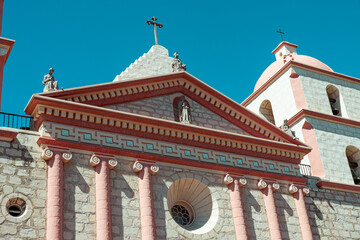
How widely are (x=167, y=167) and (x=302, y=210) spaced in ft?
16.8

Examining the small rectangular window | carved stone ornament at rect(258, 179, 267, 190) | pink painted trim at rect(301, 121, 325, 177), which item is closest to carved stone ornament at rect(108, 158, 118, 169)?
the small rectangular window

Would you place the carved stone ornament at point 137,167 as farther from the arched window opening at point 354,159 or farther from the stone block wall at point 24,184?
the arched window opening at point 354,159

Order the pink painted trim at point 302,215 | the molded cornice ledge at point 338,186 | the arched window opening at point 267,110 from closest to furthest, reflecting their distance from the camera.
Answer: the pink painted trim at point 302,215 → the molded cornice ledge at point 338,186 → the arched window opening at point 267,110

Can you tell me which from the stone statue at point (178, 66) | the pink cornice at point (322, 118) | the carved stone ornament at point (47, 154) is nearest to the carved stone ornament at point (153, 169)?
the carved stone ornament at point (47, 154)

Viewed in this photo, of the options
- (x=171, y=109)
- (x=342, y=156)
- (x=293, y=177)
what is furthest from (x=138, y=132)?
(x=342, y=156)

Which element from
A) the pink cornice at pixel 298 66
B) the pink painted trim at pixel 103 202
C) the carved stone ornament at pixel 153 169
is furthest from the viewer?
the pink cornice at pixel 298 66

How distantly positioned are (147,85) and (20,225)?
20.6ft

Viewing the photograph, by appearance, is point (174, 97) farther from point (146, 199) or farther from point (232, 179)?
point (146, 199)

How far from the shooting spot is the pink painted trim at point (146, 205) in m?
14.2

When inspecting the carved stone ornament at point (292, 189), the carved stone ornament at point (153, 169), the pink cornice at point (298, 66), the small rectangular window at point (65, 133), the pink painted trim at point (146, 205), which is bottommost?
the pink painted trim at point (146, 205)

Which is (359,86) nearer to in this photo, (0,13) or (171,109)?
(171,109)

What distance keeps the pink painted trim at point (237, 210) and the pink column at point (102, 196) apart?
4034mm

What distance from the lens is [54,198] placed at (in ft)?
44.0

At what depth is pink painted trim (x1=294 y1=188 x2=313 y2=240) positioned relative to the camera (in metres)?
17.2
